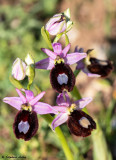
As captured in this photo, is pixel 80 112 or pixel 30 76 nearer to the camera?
pixel 30 76

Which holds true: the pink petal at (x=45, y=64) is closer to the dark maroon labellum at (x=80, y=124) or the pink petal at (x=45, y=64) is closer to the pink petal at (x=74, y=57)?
the pink petal at (x=74, y=57)

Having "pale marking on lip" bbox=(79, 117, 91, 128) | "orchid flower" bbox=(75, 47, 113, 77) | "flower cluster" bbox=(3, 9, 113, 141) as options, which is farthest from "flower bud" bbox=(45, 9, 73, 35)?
"pale marking on lip" bbox=(79, 117, 91, 128)

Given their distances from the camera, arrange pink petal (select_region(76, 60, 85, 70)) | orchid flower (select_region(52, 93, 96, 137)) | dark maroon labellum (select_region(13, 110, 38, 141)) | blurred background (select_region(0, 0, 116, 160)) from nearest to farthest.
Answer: dark maroon labellum (select_region(13, 110, 38, 141)) → orchid flower (select_region(52, 93, 96, 137)) → pink petal (select_region(76, 60, 85, 70)) → blurred background (select_region(0, 0, 116, 160))

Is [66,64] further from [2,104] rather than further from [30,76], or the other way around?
[2,104]

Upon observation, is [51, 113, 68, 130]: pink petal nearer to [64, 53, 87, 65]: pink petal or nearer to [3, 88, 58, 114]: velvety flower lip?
[3, 88, 58, 114]: velvety flower lip

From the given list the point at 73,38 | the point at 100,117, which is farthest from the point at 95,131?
the point at 73,38
